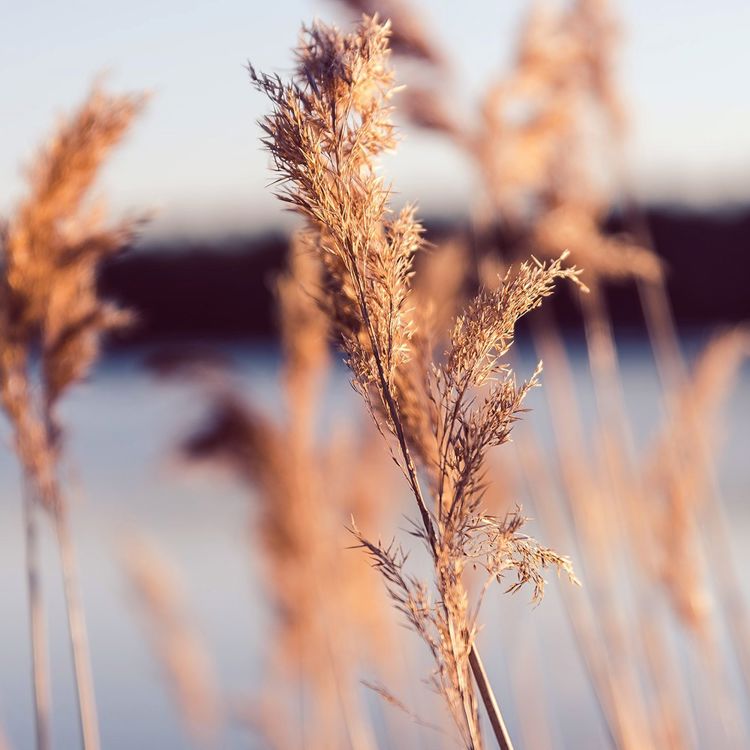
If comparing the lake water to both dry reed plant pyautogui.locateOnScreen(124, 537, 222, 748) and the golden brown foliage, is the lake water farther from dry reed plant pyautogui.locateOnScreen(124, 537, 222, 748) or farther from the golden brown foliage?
dry reed plant pyautogui.locateOnScreen(124, 537, 222, 748)

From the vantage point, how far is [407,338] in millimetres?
1351

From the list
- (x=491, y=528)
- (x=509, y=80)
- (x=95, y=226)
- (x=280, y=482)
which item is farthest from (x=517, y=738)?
(x=491, y=528)

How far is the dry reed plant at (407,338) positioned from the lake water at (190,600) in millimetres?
1144

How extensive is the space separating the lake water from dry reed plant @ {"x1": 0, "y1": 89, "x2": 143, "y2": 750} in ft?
0.28

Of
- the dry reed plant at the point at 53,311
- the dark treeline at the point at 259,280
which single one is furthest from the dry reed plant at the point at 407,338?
the dark treeline at the point at 259,280

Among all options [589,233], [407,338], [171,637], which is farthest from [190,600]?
[407,338]

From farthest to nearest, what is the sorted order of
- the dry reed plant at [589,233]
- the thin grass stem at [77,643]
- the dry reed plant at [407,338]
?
the dry reed plant at [589,233], the thin grass stem at [77,643], the dry reed plant at [407,338]

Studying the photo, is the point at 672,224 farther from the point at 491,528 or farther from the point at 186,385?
the point at 491,528

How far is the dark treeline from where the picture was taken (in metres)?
23.2

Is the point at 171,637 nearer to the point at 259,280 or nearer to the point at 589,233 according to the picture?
the point at 589,233

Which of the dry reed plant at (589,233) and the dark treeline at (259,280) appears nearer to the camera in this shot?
the dry reed plant at (589,233)

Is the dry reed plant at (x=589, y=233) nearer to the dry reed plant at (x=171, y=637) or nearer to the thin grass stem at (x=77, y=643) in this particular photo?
the thin grass stem at (x=77, y=643)

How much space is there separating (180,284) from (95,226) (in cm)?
2623

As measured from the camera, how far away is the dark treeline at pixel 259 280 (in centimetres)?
2317
